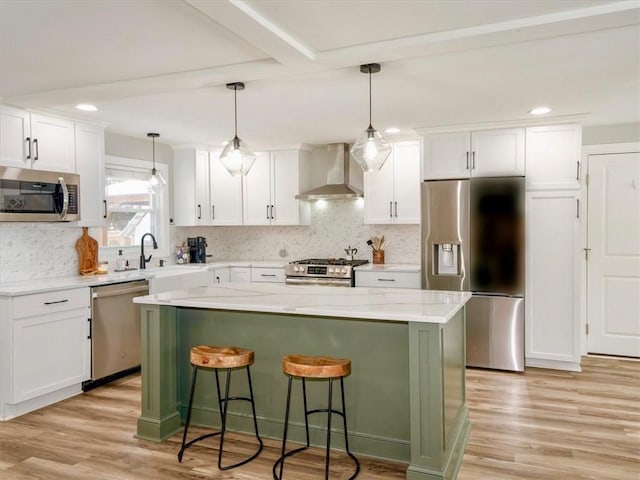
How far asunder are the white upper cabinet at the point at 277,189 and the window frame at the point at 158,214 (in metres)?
0.94

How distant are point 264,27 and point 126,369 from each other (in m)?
3.41

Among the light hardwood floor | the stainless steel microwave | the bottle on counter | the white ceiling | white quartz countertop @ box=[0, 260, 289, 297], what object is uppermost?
the white ceiling


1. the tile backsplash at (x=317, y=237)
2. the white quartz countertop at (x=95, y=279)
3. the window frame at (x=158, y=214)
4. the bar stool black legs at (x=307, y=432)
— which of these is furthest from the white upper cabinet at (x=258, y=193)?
the bar stool black legs at (x=307, y=432)

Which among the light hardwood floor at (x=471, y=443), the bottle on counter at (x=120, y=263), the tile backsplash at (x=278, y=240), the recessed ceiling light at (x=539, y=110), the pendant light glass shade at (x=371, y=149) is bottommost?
the light hardwood floor at (x=471, y=443)

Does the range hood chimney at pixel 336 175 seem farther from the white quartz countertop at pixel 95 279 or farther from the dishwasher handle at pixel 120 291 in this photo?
the dishwasher handle at pixel 120 291

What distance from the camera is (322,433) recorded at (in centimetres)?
309

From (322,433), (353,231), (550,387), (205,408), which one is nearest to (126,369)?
(205,408)

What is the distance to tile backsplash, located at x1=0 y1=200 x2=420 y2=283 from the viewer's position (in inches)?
173

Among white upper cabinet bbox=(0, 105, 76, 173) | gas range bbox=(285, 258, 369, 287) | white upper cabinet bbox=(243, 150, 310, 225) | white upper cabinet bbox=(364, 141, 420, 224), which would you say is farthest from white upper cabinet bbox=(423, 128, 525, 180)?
white upper cabinet bbox=(0, 105, 76, 173)

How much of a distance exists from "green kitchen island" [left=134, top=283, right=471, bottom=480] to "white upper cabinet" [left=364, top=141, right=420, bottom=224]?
2.18 meters

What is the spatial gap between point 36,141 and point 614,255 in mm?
5536

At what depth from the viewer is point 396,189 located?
18.1 feet

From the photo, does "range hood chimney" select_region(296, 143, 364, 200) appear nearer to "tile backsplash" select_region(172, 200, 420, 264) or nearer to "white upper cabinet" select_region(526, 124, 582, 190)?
"tile backsplash" select_region(172, 200, 420, 264)

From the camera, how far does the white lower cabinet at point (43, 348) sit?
3562mm
